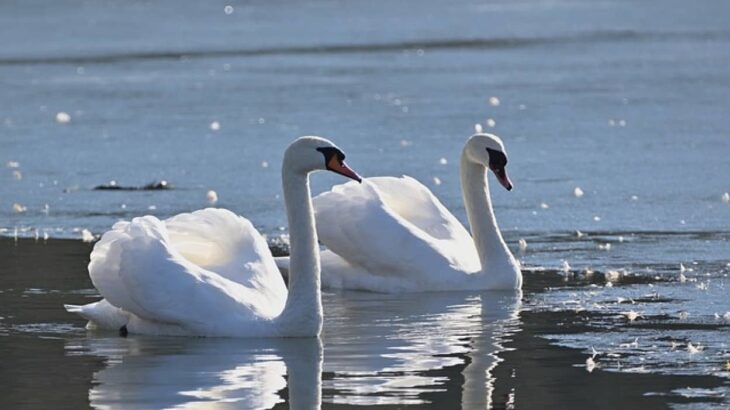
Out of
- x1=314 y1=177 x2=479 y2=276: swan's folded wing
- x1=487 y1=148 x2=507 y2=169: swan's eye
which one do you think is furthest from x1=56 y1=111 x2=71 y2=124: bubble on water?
x1=487 y1=148 x2=507 y2=169: swan's eye

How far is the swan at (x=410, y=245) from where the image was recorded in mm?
10445

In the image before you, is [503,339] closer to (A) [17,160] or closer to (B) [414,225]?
(B) [414,225]

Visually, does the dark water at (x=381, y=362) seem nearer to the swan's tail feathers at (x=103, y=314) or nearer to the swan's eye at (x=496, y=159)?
the swan's tail feathers at (x=103, y=314)

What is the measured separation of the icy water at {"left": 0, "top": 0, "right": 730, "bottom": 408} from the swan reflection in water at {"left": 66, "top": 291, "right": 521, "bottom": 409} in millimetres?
26

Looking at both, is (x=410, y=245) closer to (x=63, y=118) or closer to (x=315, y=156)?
(x=315, y=156)

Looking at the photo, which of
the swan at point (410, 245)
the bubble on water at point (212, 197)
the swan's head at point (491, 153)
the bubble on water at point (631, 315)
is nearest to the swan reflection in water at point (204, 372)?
the bubble on water at point (631, 315)

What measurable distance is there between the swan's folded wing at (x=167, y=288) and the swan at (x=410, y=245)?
1.83 metres

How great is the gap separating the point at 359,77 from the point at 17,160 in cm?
758

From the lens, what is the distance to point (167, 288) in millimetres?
8539

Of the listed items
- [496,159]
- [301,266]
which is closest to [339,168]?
[301,266]

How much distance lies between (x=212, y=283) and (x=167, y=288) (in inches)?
8.9

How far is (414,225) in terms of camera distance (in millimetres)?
11062

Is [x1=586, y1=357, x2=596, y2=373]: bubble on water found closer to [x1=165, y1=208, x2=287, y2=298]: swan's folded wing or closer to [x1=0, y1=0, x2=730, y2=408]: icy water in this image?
[x1=0, y1=0, x2=730, y2=408]: icy water

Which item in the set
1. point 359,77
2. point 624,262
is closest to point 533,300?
point 624,262
